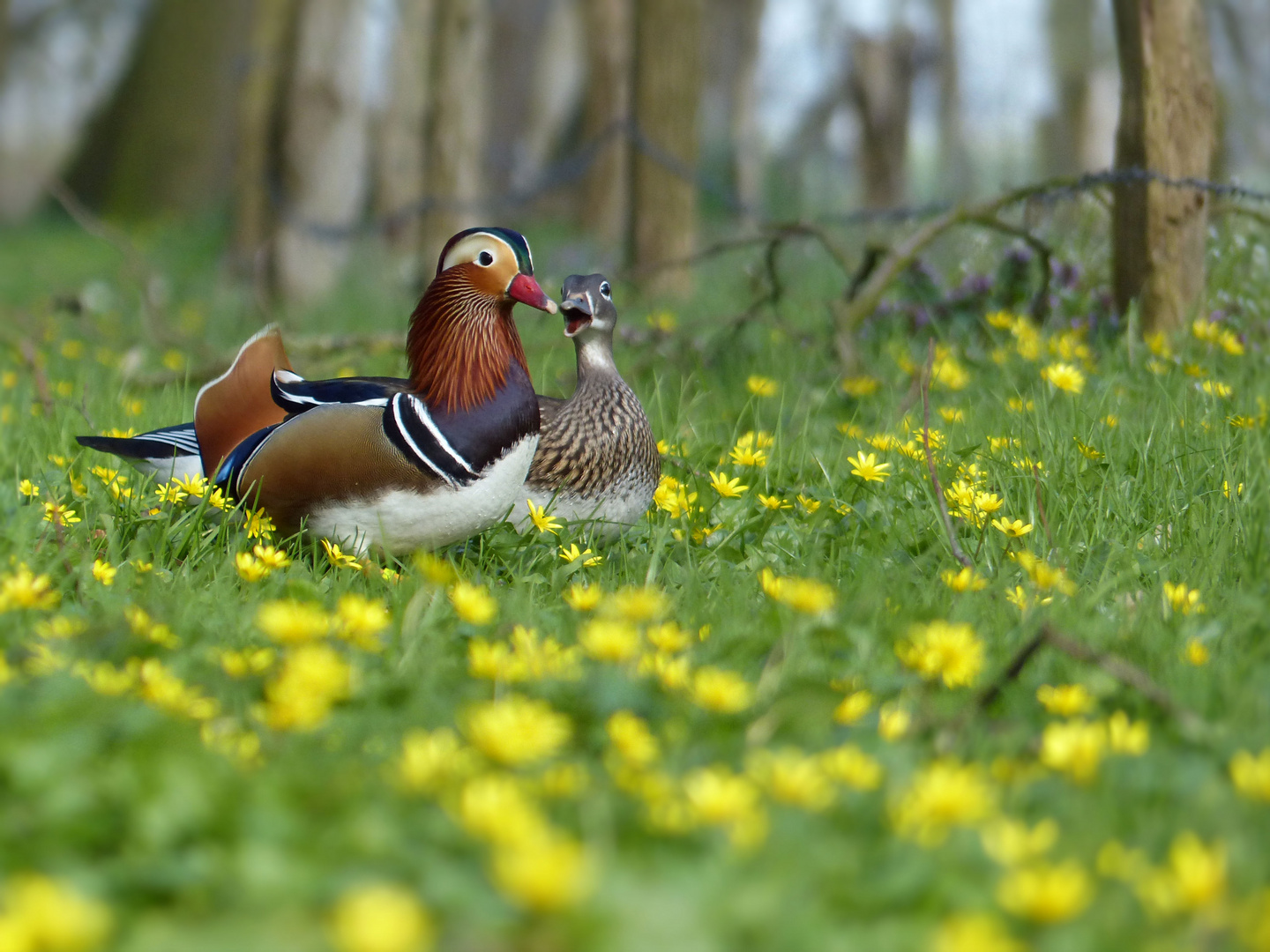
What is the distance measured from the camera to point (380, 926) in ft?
3.50

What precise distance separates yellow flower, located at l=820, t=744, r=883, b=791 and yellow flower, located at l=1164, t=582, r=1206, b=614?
1027 mm

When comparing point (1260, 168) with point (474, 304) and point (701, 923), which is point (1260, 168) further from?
point (701, 923)

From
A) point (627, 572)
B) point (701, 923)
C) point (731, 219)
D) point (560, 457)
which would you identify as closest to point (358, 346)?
point (560, 457)

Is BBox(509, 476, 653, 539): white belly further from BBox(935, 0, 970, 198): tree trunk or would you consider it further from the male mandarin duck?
BBox(935, 0, 970, 198): tree trunk

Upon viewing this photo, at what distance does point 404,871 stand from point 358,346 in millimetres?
3522

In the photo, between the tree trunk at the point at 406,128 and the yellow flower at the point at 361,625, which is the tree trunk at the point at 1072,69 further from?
the yellow flower at the point at 361,625

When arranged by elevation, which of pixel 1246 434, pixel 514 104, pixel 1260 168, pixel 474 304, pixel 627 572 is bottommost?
pixel 627 572

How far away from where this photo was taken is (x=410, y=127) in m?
12.4

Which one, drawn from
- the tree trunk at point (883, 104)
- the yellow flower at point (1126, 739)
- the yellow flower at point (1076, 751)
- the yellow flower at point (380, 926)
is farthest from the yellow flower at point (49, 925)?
the tree trunk at point (883, 104)

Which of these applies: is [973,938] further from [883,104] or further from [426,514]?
[883,104]

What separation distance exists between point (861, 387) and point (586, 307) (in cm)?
136

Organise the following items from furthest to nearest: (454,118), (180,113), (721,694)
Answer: (180,113) → (454,118) → (721,694)

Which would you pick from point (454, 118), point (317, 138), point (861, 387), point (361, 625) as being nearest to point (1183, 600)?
point (361, 625)

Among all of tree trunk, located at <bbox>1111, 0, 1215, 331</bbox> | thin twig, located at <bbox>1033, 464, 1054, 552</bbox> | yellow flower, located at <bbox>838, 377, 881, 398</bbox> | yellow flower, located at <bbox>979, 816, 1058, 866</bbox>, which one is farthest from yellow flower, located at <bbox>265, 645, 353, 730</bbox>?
tree trunk, located at <bbox>1111, 0, 1215, 331</bbox>
